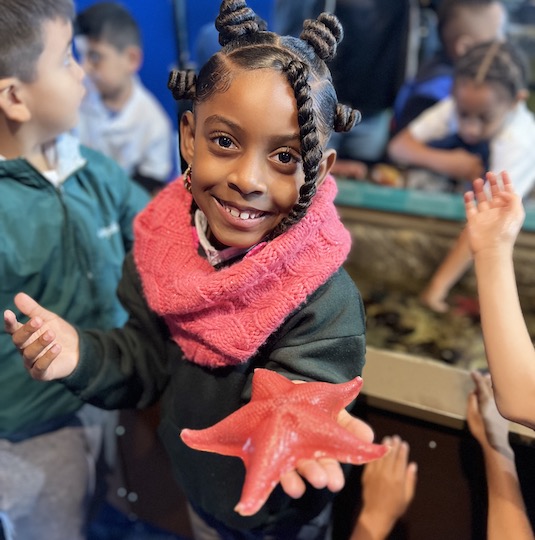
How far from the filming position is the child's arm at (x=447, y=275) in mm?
1894

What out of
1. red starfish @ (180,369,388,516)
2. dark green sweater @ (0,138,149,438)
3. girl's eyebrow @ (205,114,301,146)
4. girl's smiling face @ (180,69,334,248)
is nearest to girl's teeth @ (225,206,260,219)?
girl's smiling face @ (180,69,334,248)

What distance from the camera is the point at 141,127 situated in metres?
1.87

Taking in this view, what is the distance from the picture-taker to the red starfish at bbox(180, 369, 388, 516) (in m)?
0.60

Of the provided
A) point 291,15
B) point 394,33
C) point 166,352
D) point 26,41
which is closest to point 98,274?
point 166,352

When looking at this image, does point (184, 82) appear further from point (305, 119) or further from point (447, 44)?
point (447, 44)

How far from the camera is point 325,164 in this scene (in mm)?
745

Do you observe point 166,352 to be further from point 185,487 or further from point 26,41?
point 26,41

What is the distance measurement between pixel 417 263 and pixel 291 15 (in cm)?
103

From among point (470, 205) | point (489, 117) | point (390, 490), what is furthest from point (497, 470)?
point (489, 117)

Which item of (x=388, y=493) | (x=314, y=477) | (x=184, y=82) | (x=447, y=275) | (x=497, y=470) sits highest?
(x=184, y=82)

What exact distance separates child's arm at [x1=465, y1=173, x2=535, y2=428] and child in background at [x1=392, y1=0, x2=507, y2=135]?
118 cm

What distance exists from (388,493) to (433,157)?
129 cm

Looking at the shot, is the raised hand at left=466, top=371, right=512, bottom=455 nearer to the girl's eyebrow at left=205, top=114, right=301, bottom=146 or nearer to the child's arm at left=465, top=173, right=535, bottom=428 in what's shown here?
the child's arm at left=465, top=173, right=535, bottom=428

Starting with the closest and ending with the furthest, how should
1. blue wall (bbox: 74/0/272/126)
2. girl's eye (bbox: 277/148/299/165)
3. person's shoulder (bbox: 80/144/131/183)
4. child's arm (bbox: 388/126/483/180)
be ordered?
girl's eye (bbox: 277/148/299/165), person's shoulder (bbox: 80/144/131/183), blue wall (bbox: 74/0/272/126), child's arm (bbox: 388/126/483/180)
